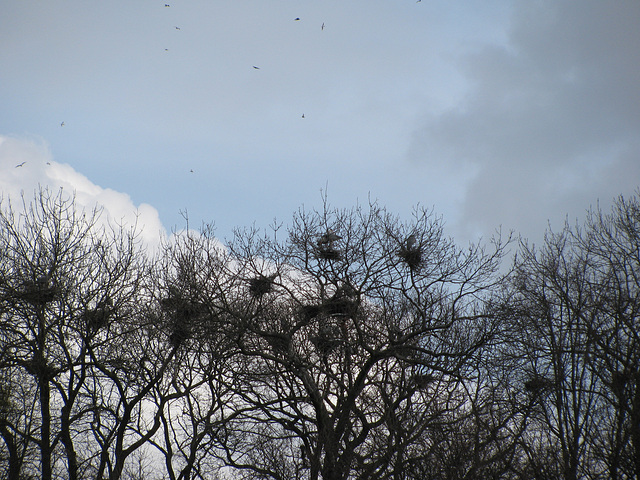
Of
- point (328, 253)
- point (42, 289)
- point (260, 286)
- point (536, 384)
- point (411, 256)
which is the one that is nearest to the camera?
point (42, 289)

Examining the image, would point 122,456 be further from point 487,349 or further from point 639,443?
point 639,443

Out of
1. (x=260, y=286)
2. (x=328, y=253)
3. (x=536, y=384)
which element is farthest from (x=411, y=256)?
(x=536, y=384)

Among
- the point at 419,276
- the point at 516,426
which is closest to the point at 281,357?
the point at 419,276

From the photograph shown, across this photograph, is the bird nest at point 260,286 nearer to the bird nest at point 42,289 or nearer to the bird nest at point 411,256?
the bird nest at point 411,256

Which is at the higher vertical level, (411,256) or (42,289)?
(411,256)

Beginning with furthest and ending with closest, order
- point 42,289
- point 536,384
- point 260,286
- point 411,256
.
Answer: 1. point 260,286
2. point 536,384
3. point 411,256
4. point 42,289

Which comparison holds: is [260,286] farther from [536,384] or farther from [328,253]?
[536,384]

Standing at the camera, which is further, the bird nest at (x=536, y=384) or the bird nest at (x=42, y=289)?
the bird nest at (x=536, y=384)

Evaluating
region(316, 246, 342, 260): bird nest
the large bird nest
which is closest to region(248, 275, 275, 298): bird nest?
the large bird nest

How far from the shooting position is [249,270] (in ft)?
37.6

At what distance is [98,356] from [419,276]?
7078mm

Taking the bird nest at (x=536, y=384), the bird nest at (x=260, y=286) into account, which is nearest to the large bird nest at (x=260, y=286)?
the bird nest at (x=260, y=286)

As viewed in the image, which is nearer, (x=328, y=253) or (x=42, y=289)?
(x=42, y=289)

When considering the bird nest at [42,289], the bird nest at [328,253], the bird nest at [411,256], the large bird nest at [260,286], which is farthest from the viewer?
the large bird nest at [260,286]
